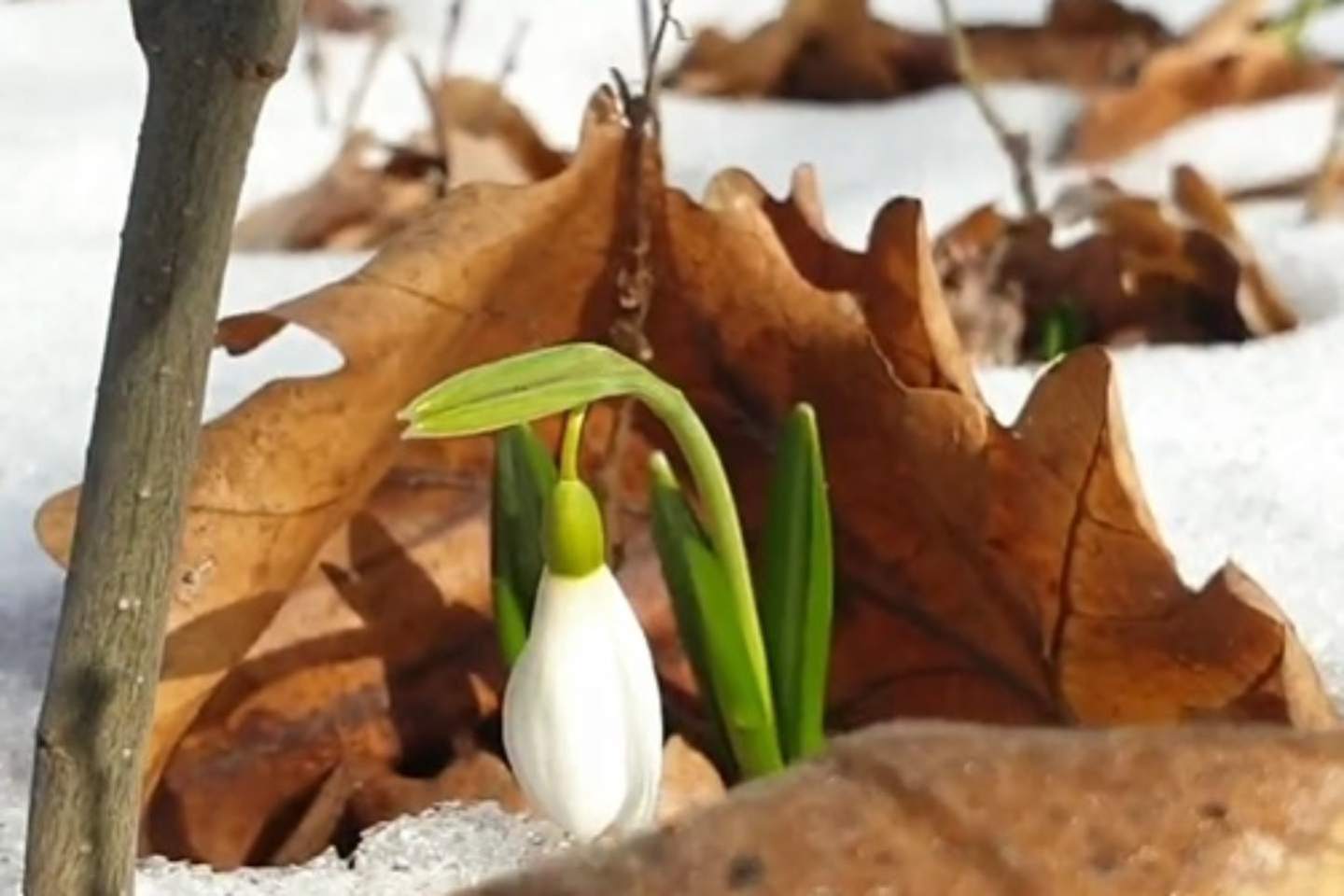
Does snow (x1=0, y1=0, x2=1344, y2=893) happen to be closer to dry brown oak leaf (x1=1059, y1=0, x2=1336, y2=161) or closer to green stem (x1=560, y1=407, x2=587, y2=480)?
dry brown oak leaf (x1=1059, y1=0, x2=1336, y2=161)

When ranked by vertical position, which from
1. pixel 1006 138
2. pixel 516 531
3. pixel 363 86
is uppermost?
pixel 363 86

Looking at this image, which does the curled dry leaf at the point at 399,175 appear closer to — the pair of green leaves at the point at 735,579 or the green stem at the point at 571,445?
the pair of green leaves at the point at 735,579

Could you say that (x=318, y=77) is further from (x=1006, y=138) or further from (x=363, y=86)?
(x=1006, y=138)

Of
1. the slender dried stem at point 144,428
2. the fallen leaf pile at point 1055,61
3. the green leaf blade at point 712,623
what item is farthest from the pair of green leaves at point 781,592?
the fallen leaf pile at point 1055,61

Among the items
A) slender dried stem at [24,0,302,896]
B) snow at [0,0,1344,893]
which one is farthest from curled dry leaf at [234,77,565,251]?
slender dried stem at [24,0,302,896]

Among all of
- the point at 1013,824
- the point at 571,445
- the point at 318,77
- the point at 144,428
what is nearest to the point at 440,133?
the point at 318,77
